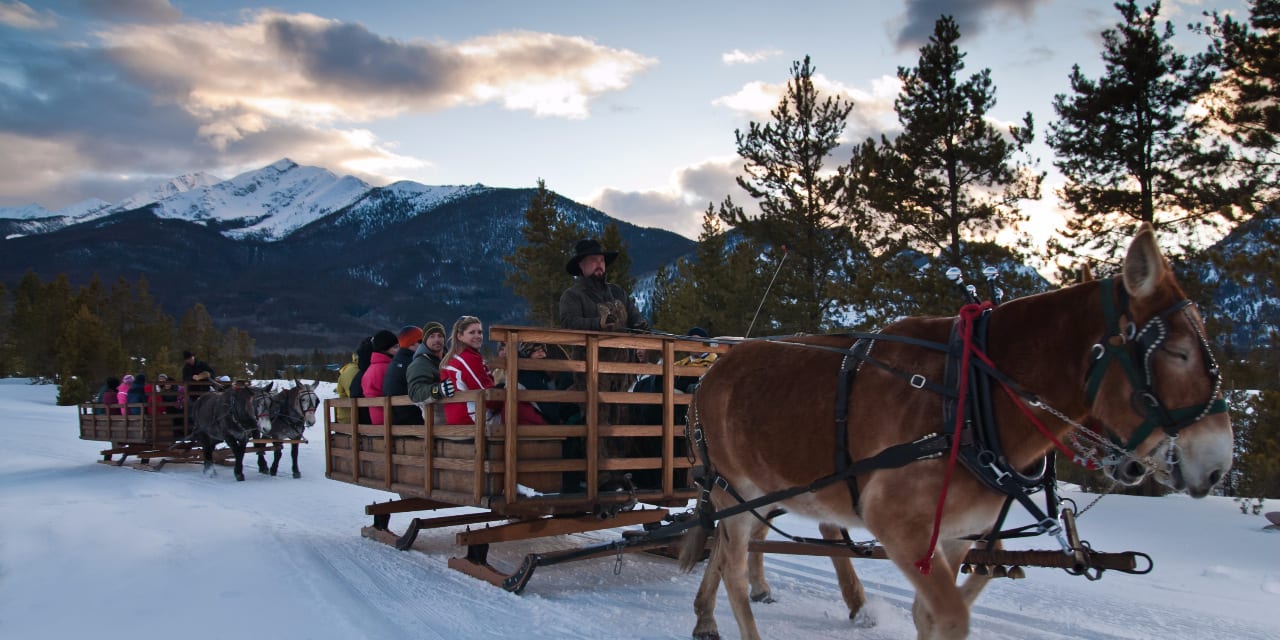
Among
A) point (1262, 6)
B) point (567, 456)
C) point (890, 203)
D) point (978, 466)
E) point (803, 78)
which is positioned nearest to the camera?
point (978, 466)

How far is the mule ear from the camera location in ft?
10.0

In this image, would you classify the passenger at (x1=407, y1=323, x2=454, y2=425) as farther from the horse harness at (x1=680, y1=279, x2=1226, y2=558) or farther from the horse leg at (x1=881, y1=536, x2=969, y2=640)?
the horse leg at (x1=881, y1=536, x2=969, y2=640)

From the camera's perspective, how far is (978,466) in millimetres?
3455

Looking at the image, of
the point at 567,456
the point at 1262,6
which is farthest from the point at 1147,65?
the point at 567,456

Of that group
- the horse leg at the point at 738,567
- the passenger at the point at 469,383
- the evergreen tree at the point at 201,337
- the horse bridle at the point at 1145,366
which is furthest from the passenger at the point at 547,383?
the evergreen tree at the point at 201,337

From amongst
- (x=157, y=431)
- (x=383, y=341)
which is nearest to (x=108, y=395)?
(x=157, y=431)

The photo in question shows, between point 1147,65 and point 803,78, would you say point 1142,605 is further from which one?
point 803,78

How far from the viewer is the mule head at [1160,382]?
2996mm

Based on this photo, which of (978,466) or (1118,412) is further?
(978,466)

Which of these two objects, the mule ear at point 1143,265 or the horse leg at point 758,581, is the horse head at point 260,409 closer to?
the horse leg at point 758,581

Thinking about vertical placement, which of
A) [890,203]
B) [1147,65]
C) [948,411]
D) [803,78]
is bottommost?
[948,411]

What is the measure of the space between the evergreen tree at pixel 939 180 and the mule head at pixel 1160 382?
47.0 ft

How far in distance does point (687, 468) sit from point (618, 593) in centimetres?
117

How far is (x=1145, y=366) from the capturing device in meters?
3.09
